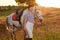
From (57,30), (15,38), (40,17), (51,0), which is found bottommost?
(15,38)

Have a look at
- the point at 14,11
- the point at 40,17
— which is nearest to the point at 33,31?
the point at 40,17

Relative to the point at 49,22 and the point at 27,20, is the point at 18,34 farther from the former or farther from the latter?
the point at 49,22

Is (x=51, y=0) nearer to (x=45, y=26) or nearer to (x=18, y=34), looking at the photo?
(x=45, y=26)

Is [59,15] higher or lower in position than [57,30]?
higher

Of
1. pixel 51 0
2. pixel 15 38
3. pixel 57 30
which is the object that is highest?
pixel 51 0

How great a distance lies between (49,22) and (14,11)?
454mm

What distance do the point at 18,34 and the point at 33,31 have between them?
19 cm

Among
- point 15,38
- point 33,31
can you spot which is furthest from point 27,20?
point 15,38

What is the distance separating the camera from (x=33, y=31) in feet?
6.59

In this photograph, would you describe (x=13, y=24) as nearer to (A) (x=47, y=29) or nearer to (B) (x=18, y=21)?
(B) (x=18, y=21)

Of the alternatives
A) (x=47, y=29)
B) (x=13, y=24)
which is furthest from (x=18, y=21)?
(x=47, y=29)

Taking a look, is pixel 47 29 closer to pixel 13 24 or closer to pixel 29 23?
pixel 29 23

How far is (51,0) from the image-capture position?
6.66ft

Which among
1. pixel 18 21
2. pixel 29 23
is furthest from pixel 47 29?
pixel 18 21
